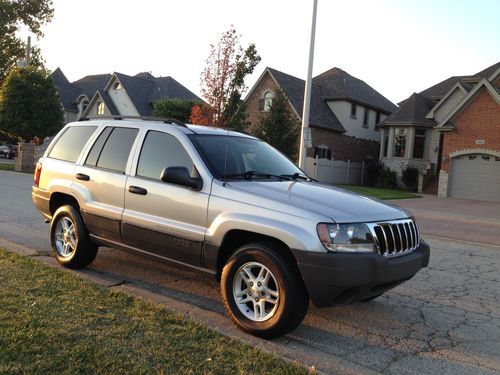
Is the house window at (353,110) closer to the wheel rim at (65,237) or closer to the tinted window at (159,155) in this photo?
the wheel rim at (65,237)

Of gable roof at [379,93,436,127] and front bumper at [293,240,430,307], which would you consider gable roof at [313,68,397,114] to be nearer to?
gable roof at [379,93,436,127]

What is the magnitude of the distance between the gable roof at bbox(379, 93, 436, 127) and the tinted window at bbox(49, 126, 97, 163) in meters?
28.2

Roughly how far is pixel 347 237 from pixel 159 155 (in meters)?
2.28

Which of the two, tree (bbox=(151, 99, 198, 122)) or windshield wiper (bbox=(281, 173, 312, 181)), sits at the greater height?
tree (bbox=(151, 99, 198, 122))

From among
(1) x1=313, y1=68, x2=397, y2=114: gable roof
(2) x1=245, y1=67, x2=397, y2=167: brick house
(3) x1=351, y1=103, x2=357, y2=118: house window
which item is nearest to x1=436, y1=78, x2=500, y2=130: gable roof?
(2) x1=245, y1=67, x2=397, y2=167: brick house

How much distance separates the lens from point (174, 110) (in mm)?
34562

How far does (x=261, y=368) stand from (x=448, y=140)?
25.6 m

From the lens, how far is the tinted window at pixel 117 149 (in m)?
5.54

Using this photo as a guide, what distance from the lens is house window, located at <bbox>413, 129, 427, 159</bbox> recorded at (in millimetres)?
32219

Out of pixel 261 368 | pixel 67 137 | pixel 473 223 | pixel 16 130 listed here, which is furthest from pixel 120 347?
pixel 16 130

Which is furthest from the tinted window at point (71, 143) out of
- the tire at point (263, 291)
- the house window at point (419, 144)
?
the house window at point (419, 144)

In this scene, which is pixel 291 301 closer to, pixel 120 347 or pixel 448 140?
pixel 120 347

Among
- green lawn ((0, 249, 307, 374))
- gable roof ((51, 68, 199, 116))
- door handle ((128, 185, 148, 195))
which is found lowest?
green lawn ((0, 249, 307, 374))

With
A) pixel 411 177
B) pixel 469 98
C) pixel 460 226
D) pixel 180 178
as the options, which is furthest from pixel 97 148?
pixel 411 177
